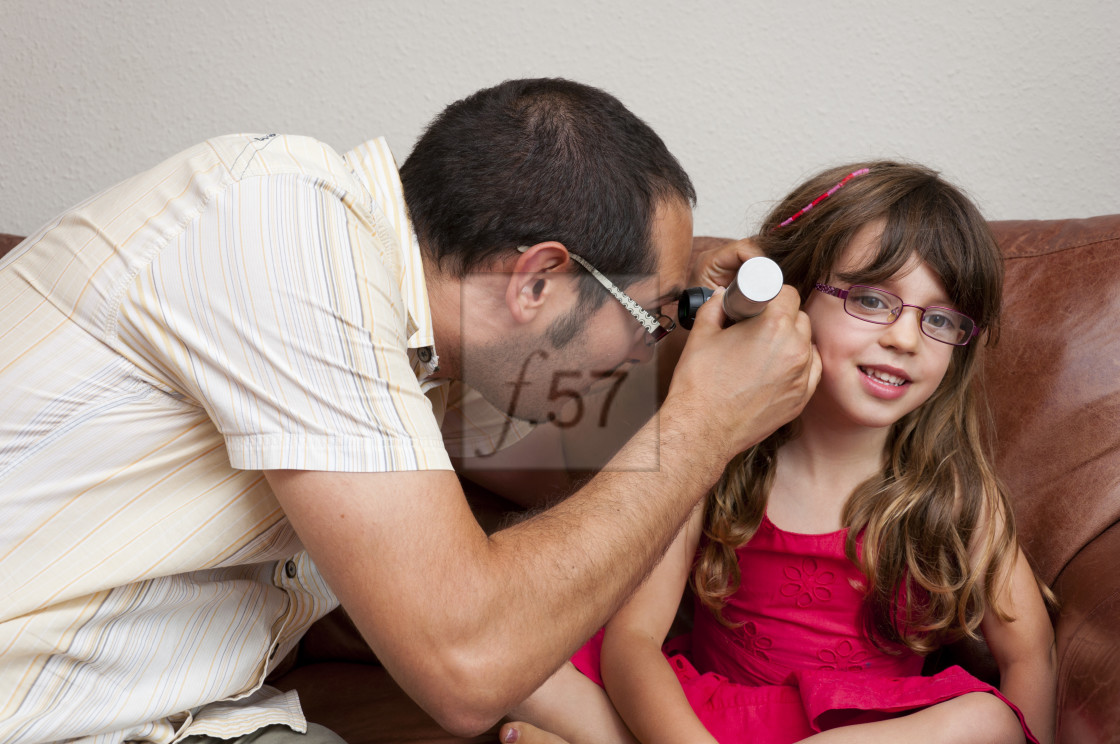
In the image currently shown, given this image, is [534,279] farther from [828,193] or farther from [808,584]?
[808,584]

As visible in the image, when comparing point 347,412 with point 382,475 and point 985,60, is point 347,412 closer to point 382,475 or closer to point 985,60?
point 382,475

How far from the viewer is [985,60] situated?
1.62m

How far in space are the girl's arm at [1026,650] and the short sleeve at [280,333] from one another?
84 cm

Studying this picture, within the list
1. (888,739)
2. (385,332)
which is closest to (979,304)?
(888,739)

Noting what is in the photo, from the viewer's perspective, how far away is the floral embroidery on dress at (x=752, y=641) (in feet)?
4.21

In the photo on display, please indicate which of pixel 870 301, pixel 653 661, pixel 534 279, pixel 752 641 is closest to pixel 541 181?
pixel 534 279

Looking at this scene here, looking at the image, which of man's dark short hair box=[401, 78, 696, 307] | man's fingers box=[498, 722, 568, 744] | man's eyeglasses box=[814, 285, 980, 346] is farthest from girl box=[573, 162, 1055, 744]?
man's dark short hair box=[401, 78, 696, 307]

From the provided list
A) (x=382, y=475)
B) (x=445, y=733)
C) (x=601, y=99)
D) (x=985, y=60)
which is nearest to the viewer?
(x=382, y=475)

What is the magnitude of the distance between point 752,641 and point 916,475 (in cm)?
34

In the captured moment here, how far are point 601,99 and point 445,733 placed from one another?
0.85m

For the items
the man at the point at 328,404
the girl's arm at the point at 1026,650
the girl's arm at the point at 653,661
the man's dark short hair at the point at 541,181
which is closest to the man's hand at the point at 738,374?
the man at the point at 328,404

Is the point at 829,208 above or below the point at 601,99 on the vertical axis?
below

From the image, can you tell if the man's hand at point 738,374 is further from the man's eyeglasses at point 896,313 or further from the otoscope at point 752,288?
the man's eyeglasses at point 896,313

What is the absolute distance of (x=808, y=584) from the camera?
4.19ft
